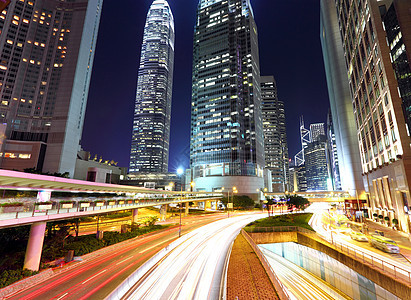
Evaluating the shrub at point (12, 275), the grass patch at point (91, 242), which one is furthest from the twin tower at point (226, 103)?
the shrub at point (12, 275)

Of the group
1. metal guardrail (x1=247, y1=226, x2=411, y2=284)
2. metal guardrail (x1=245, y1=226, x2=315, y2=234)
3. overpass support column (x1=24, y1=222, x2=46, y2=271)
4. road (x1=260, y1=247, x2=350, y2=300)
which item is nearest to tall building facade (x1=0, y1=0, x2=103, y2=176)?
overpass support column (x1=24, y1=222, x2=46, y2=271)

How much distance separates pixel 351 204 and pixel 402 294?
52.8m

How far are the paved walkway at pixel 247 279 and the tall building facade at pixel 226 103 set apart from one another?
87.1 meters

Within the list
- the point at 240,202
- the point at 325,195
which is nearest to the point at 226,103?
the point at 240,202

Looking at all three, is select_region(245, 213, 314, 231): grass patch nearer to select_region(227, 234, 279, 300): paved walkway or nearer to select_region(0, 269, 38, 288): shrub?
select_region(227, 234, 279, 300): paved walkway

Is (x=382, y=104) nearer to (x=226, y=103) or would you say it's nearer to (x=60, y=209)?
(x=60, y=209)

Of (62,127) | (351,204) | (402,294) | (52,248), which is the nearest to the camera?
(402,294)

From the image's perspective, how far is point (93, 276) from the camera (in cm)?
1836

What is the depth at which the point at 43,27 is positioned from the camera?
108375 mm

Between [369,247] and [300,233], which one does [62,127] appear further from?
[369,247]

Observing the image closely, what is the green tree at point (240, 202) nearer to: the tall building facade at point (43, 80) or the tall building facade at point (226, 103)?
the tall building facade at point (226, 103)

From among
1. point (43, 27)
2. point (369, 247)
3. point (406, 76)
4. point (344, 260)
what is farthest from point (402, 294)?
point (43, 27)

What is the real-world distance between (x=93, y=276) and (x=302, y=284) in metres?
26.4

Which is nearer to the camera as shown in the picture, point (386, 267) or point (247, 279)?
point (247, 279)
